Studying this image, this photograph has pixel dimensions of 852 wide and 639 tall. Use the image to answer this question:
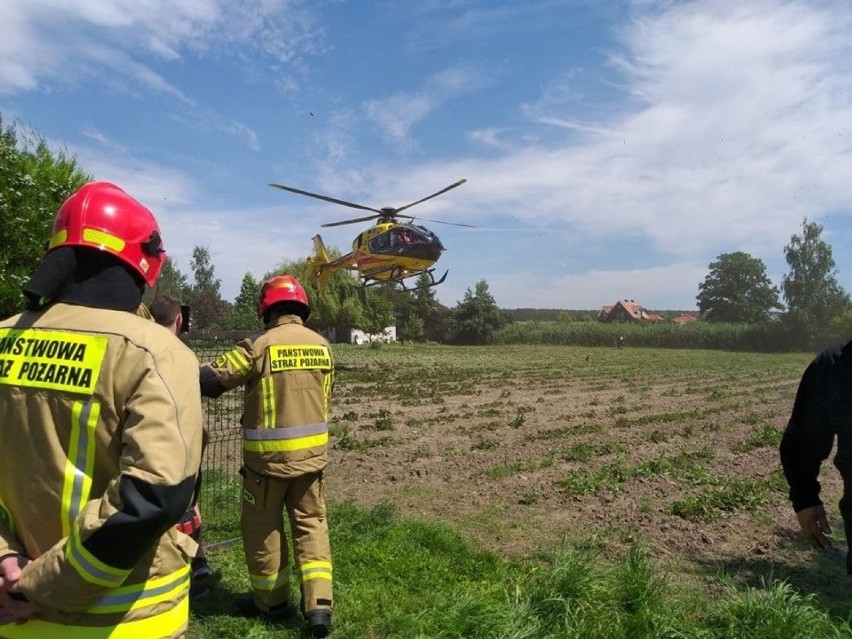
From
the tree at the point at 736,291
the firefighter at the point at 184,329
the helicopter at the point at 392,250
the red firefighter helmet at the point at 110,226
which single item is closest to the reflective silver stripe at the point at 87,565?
the red firefighter helmet at the point at 110,226

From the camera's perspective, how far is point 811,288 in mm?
66625

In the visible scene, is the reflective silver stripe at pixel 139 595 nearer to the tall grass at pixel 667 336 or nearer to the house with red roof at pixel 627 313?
the tall grass at pixel 667 336

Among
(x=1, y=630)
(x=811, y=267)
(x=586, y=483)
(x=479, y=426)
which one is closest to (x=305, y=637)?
(x=1, y=630)

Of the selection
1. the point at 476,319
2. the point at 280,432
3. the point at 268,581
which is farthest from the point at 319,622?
the point at 476,319

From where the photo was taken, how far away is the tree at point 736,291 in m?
87.0

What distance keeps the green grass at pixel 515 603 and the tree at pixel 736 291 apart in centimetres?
9168

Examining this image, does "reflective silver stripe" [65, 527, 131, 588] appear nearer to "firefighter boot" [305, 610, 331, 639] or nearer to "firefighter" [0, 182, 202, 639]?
"firefighter" [0, 182, 202, 639]

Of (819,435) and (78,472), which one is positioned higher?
(78,472)

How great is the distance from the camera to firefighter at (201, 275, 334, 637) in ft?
13.1

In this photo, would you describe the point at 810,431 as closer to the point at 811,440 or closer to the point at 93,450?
the point at 811,440

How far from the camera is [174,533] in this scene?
1986mm

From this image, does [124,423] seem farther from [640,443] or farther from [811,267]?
[811,267]

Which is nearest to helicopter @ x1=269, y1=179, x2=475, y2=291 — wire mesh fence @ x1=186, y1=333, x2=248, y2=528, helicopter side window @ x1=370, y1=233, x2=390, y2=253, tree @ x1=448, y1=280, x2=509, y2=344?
helicopter side window @ x1=370, y1=233, x2=390, y2=253

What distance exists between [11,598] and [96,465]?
444 millimetres
